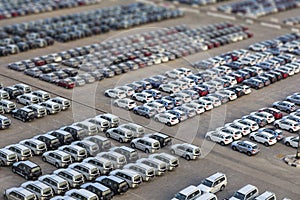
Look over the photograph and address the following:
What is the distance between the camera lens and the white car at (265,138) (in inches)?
2122

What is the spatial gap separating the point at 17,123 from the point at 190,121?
18072 millimetres

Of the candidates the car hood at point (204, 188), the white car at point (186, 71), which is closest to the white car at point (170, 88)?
the white car at point (186, 71)

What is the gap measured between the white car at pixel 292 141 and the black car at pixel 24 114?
25.9 m

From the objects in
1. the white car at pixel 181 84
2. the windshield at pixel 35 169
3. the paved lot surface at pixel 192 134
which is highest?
the white car at pixel 181 84

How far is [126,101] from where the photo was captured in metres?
61.7

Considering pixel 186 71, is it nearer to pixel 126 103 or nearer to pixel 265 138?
pixel 126 103

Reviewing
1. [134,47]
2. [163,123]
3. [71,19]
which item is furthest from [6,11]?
[163,123]

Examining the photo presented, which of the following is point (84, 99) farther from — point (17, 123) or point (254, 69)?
point (254, 69)

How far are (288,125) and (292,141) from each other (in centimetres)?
400

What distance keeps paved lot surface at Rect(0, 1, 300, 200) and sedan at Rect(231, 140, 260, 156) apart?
52 cm

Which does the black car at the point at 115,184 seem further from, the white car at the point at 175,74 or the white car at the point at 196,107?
the white car at the point at 175,74

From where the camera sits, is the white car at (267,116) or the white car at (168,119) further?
the white car at (267,116)

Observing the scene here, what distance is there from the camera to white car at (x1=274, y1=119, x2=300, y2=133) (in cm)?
5725

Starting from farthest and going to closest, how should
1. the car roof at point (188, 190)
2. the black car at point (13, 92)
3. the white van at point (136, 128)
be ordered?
the black car at point (13, 92), the white van at point (136, 128), the car roof at point (188, 190)
